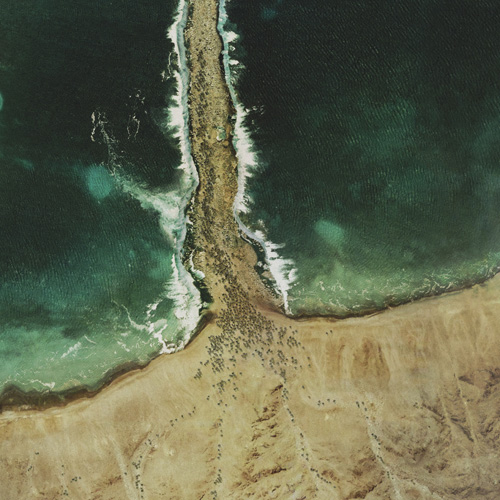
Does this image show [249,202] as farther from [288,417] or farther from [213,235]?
[288,417]

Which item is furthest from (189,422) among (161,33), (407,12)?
(407,12)

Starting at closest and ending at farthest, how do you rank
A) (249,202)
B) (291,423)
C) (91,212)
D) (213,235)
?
1. (291,423)
2. (213,235)
3. (249,202)
4. (91,212)

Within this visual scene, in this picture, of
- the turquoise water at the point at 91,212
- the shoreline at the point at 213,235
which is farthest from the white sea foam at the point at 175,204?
the shoreline at the point at 213,235

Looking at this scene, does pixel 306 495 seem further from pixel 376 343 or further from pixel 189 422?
pixel 376 343

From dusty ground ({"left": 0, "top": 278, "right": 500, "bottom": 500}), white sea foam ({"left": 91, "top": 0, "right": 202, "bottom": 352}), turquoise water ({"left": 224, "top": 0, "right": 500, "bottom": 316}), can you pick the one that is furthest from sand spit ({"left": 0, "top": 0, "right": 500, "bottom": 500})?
turquoise water ({"left": 224, "top": 0, "right": 500, "bottom": 316})

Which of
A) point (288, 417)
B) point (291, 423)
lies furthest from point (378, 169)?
point (291, 423)

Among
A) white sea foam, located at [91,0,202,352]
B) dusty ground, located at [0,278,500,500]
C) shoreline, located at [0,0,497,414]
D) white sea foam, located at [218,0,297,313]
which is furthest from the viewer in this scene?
white sea foam, located at [218,0,297,313]

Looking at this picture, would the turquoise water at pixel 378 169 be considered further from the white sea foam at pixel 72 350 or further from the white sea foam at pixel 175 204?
the white sea foam at pixel 72 350

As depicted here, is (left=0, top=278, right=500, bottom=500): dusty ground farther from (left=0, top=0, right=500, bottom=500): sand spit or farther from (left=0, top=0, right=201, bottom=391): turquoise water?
(left=0, top=0, right=201, bottom=391): turquoise water
